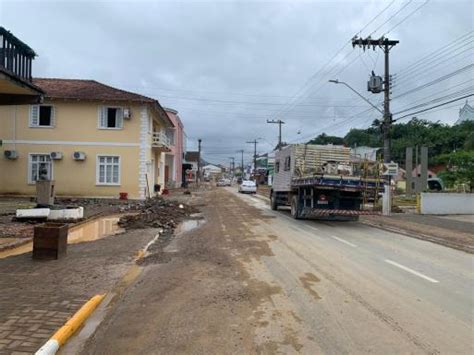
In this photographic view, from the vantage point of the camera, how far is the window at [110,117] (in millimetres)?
35844

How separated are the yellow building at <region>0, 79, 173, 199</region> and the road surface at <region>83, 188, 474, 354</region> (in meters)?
22.3

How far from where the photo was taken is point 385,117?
2978 cm

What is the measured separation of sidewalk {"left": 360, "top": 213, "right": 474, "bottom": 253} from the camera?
16.5 m

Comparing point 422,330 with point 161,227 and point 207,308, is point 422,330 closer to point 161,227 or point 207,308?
point 207,308

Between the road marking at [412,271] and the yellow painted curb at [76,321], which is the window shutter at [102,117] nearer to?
the road marking at [412,271]

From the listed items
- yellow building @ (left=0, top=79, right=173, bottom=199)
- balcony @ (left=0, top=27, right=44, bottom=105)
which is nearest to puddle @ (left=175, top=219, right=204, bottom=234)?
balcony @ (left=0, top=27, right=44, bottom=105)

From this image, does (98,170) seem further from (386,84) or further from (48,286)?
(48,286)

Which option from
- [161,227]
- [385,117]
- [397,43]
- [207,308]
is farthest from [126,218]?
[397,43]

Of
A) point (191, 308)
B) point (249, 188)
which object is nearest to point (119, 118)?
point (249, 188)

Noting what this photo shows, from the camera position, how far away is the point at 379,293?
337 inches

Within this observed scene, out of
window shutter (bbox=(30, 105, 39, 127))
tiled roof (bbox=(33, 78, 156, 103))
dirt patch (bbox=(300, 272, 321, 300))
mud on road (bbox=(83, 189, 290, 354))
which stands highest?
tiled roof (bbox=(33, 78, 156, 103))

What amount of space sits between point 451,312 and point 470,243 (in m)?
9.66

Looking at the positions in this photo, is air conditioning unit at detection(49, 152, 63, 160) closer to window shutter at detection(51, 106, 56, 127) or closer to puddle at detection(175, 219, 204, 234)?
window shutter at detection(51, 106, 56, 127)

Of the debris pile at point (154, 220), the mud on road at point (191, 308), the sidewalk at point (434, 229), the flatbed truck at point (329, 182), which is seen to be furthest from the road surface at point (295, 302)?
the flatbed truck at point (329, 182)
